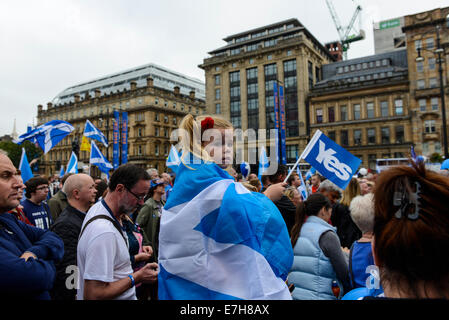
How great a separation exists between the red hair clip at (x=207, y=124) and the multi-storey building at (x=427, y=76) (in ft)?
154

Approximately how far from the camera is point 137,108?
6353 cm

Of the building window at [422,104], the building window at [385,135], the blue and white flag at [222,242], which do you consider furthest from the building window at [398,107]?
the blue and white flag at [222,242]

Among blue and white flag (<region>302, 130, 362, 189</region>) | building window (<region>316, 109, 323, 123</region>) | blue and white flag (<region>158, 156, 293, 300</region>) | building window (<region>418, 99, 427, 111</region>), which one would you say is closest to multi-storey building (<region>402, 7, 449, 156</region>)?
building window (<region>418, 99, 427, 111</region>)

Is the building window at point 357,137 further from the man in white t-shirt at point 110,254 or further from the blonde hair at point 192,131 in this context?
the blonde hair at point 192,131

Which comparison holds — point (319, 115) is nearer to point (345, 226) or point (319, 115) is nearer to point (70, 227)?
point (345, 226)

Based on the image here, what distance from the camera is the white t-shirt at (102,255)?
240 cm

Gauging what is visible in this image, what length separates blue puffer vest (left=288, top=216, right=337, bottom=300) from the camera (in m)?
3.30

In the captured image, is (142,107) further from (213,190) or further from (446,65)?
(213,190)

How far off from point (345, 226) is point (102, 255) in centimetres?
445

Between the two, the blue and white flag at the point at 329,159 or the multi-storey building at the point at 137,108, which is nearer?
the blue and white flag at the point at 329,159

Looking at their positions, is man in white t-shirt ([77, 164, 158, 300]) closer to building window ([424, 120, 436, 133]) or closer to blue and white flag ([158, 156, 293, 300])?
blue and white flag ([158, 156, 293, 300])

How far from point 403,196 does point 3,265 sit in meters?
2.11
